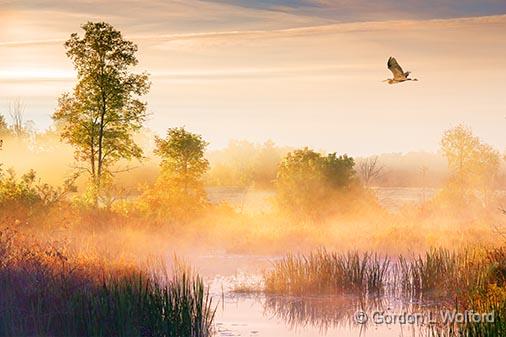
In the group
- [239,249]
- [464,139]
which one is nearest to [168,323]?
[239,249]

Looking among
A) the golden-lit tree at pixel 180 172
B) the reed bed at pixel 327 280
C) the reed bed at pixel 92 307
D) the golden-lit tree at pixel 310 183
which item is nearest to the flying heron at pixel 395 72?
the reed bed at pixel 327 280

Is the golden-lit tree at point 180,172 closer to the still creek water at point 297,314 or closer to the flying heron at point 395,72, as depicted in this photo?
the still creek water at point 297,314

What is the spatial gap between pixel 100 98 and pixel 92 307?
25.8 metres

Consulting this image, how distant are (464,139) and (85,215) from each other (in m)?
32.7

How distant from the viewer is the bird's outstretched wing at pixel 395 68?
61.8ft

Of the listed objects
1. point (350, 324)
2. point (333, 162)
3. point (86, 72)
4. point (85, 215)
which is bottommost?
point (350, 324)

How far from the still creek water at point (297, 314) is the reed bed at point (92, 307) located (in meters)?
1.32

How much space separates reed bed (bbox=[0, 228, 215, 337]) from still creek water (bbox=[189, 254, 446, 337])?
1.32 meters

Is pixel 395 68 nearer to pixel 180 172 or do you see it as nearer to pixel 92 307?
pixel 92 307

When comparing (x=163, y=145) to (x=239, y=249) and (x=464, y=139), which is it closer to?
(x=239, y=249)

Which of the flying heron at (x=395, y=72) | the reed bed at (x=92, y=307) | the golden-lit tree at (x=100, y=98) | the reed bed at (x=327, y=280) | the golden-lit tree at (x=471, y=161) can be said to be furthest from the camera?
the golden-lit tree at (x=471, y=161)

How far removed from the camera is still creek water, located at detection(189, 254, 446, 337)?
1717 centimetres

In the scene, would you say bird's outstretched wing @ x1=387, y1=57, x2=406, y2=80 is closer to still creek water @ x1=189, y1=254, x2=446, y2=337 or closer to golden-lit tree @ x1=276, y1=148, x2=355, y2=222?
still creek water @ x1=189, y1=254, x2=446, y2=337

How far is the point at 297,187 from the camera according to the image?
45844mm
